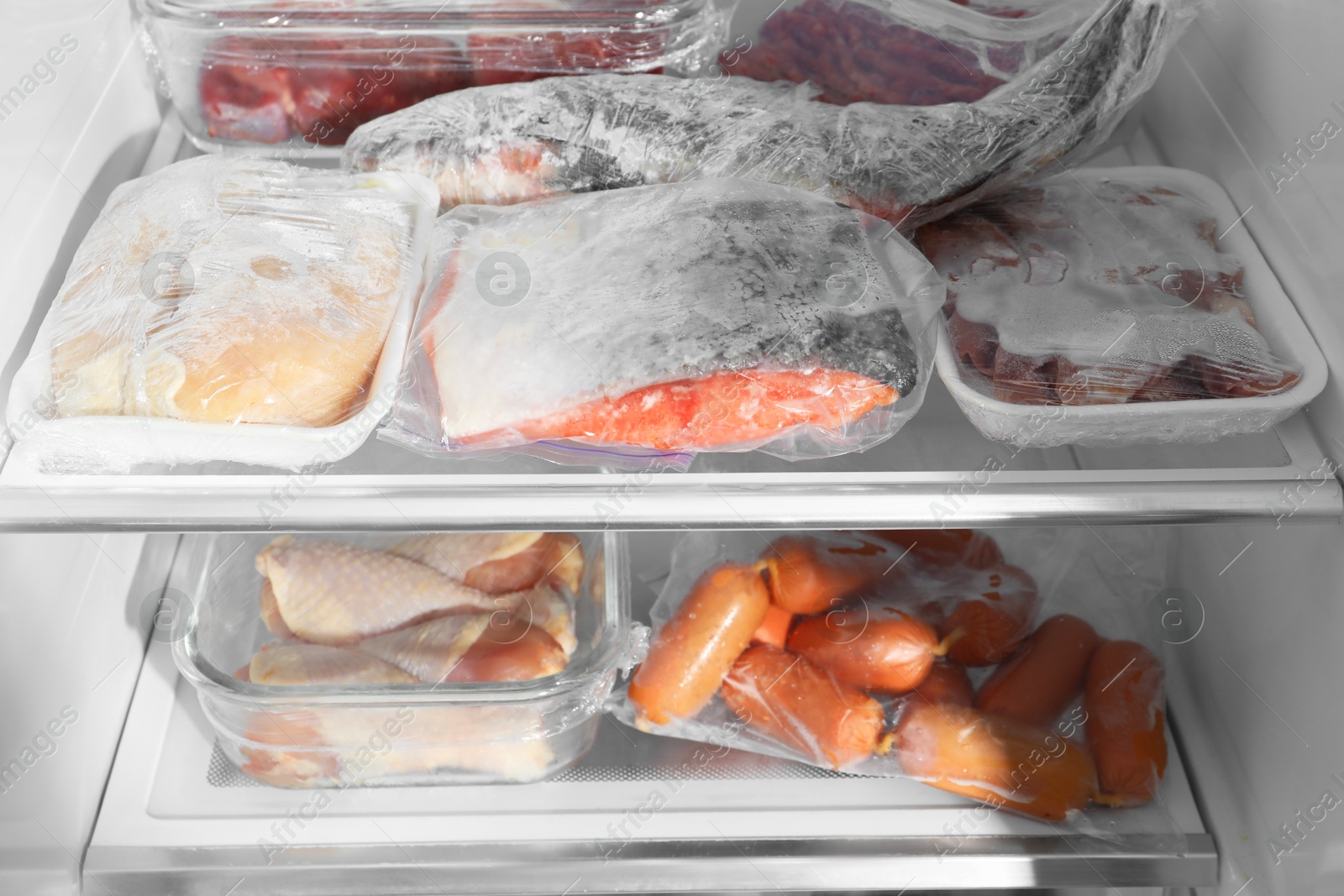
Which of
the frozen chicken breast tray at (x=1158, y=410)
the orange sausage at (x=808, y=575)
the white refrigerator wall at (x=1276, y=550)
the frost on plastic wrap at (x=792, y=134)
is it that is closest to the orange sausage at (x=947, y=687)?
the orange sausage at (x=808, y=575)

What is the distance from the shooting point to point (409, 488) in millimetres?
711

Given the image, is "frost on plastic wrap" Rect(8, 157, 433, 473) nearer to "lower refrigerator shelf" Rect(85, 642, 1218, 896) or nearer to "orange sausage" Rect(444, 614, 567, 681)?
"orange sausage" Rect(444, 614, 567, 681)

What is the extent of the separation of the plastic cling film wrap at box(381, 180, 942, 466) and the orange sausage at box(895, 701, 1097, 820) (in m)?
0.41

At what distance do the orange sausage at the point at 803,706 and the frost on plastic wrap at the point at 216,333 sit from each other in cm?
52

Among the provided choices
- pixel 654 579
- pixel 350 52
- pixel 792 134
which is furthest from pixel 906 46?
pixel 654 579

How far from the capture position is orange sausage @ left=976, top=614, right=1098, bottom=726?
101 centimetres

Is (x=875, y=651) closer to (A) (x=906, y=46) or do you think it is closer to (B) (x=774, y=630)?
(B) (x=774, y=630)

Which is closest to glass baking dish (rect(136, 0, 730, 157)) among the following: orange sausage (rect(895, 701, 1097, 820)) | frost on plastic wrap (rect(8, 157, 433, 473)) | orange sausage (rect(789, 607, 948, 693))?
frost on plastic wrap (rect(8, 157, 433, 473))

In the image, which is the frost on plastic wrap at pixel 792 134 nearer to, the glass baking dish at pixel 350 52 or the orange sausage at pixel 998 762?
the glass baking dish at pixel 350 52

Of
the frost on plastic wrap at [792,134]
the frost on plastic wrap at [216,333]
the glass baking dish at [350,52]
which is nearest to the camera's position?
the frost on plastic wrap at [216,333]

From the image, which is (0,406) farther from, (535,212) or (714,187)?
(714,187)

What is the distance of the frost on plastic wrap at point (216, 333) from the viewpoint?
0.66 metres

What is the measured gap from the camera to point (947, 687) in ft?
3.35

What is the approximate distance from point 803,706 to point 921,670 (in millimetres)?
126
